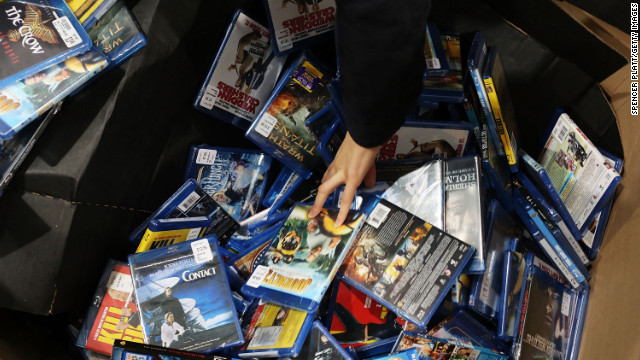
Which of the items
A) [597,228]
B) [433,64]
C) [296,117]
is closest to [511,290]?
[597,228]

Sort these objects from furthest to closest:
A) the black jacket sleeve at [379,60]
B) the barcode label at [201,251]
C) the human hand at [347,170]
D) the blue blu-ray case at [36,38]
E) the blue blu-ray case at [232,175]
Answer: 1. the blue blu-ray case at [232,175]
2. the barcode label at [201,251]
3. the blue blu-ray case at [36,38]
4. the human hand at [347,170]
5. the black jacket sleeve at [379,60]

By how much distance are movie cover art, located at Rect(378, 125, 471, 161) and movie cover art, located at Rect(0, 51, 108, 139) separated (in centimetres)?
121

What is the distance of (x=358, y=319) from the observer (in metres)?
2.08

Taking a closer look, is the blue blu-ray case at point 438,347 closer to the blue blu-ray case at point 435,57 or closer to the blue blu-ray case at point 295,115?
the blue blu-ray case at point 295,115

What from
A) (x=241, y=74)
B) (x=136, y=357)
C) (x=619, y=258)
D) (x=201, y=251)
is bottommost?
(x=136, y=357)

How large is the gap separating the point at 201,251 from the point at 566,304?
1.54 m

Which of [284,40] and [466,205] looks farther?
[284,40]

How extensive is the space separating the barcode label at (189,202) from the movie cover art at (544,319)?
1385 millimetres

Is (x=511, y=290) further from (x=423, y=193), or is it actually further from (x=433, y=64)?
(x=433, y=64)

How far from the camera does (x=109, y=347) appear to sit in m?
1.96

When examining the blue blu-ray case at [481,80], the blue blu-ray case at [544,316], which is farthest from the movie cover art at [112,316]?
the blue blu-ray case at [481,80]

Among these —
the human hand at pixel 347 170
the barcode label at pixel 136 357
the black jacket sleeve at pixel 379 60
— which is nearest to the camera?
the black jacket sleeve at pixel 379 60

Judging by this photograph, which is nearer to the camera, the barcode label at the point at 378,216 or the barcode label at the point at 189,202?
the barcode label at the point at 378,216

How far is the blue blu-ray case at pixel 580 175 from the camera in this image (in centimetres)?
224
